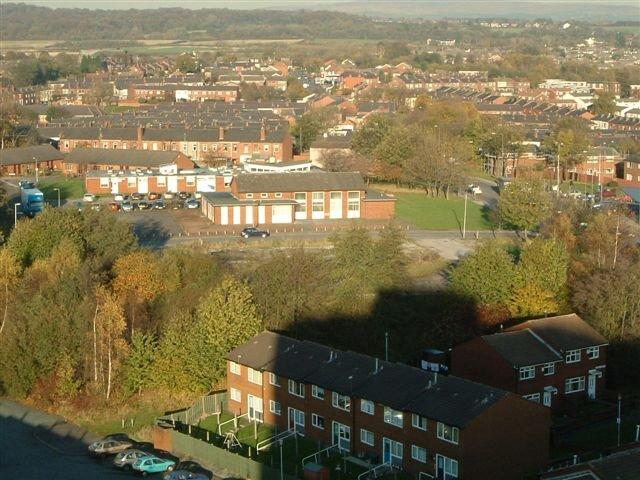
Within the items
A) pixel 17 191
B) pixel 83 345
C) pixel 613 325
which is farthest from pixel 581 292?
pixel 17 191

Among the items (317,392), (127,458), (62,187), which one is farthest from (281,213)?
(127,458)

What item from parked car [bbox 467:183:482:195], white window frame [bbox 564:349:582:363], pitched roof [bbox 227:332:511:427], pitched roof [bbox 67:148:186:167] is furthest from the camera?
pitched roof [bbox 67:148:186:167]

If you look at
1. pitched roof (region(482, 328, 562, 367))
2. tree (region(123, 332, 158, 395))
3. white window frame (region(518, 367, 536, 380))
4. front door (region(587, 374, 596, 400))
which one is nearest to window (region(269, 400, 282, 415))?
tree (region(123, 332, 158, 395))

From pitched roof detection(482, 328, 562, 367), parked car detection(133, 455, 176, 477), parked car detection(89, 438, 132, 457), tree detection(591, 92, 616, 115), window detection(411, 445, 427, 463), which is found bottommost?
tree detection(591, 92, 616, 115)

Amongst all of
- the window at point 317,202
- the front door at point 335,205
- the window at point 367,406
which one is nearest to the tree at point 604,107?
the front door at point 335,205

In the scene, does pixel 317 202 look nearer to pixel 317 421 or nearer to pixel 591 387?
pixel 591 387

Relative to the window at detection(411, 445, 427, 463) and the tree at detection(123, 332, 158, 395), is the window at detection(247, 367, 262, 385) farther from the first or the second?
the window at detection(411, 445, 427, 463)

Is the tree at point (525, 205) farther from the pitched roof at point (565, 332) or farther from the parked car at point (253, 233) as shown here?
the pitched roof at point (565, 332)
